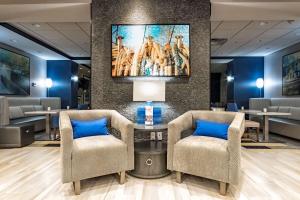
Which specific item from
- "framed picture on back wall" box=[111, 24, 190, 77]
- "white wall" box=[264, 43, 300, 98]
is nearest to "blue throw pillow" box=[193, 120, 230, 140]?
"framed picture on back wall" box=[111, 24, 190, 77]

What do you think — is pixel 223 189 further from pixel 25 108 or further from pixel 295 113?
pixel 25 108

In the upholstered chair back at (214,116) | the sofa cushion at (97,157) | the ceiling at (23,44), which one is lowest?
the sofa cushion at (97,157)

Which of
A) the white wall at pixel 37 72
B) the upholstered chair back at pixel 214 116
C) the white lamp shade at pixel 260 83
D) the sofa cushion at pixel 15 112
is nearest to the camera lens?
the upholstered chair back at pixel 214 116

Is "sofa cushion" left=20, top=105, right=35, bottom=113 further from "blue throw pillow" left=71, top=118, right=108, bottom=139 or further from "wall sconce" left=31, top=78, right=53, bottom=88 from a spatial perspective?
"blue throw pillow" left=71, top=118, right=108, bottom=139

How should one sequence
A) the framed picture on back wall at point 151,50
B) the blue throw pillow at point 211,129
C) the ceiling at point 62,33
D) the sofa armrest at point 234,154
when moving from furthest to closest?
the ceiling at point 62,33 < the framed picture on back wall at point 151,50 < the blue throw pillow at point 211,129 < the sofa armrest at point 234,154

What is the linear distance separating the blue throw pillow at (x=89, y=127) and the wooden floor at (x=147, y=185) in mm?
589

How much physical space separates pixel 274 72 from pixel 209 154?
6.44m

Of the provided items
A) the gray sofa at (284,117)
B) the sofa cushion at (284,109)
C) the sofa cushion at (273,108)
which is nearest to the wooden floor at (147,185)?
the gray sofa at (284,117)

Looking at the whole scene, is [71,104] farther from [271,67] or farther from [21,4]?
[271,67]

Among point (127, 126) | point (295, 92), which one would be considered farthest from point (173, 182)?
point (295, 92)

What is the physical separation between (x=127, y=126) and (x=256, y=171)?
A: 6.47 ft

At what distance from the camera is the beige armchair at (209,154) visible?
216 centimetres

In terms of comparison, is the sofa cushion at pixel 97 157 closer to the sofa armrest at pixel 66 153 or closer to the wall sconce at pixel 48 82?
the sofa armrest at pixel 66 153

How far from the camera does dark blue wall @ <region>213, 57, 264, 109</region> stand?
8.15 meters
